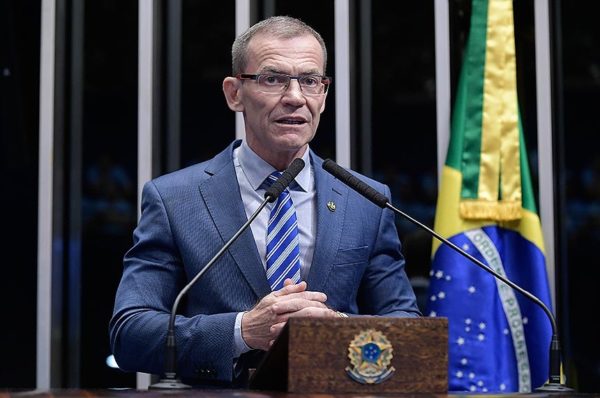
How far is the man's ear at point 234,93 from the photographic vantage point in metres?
3.39

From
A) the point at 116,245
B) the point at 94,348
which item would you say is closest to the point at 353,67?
the point at 116,245

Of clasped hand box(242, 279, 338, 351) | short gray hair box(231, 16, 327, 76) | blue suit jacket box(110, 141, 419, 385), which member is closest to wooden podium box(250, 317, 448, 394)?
clasped hand box(242, 279, 338, 351)

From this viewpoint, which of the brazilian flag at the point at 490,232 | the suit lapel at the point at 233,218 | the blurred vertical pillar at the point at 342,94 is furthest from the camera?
the blurred vertical pillar at the point at 342,94

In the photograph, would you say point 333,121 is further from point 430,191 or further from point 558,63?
point 558,63

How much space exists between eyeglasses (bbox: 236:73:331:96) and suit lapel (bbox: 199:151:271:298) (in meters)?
0.22

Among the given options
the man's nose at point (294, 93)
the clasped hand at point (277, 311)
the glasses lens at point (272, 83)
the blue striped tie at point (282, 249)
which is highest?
the glasses lens at point (272, 83)

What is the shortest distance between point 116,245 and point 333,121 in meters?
0.96

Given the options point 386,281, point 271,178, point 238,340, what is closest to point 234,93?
point 271,178

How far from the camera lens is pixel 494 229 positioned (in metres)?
A: 4.41

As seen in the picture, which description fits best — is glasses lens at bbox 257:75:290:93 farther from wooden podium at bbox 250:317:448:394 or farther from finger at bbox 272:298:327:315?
wooden podium at bbox 250:317:448:394

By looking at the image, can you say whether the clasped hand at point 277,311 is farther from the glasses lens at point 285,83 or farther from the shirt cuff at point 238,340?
the glasses lens at point 285,83

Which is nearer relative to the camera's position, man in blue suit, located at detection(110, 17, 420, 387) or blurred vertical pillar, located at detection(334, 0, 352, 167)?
man in blue suit, located at detection(110, 17, 420, 387)

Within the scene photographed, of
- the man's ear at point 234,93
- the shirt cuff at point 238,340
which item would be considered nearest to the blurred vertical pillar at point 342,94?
the man's ear at point 234,93

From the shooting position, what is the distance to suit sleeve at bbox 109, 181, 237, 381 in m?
2.92
